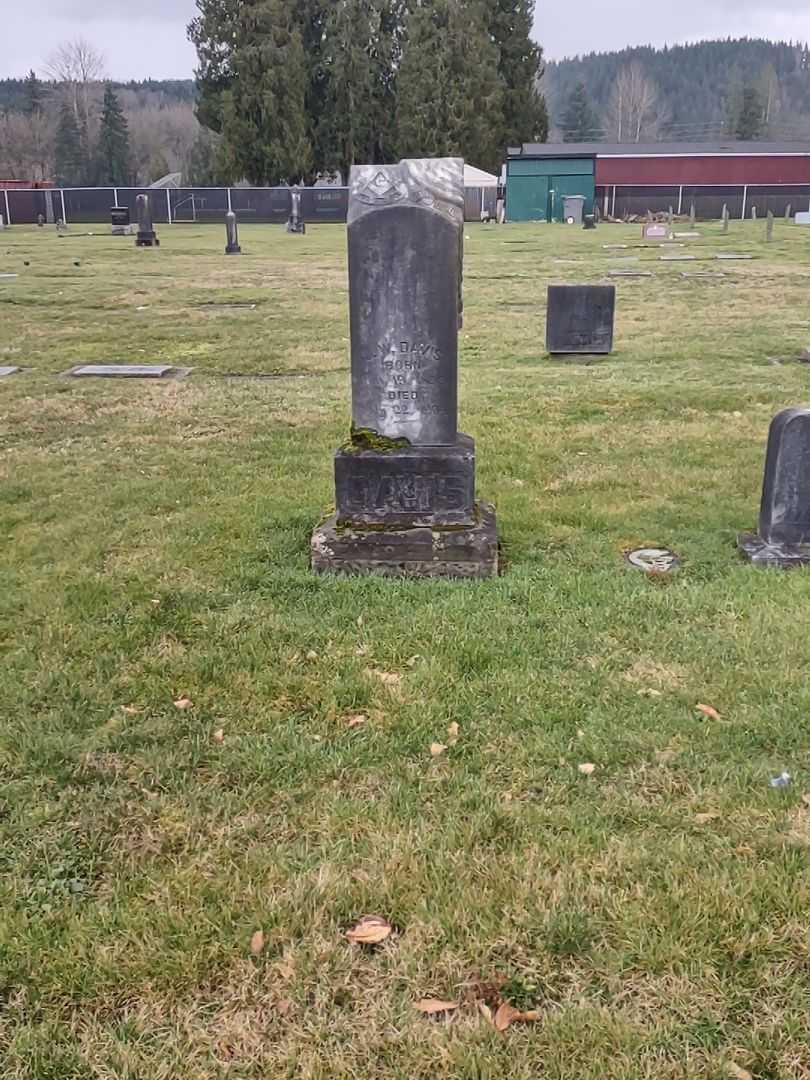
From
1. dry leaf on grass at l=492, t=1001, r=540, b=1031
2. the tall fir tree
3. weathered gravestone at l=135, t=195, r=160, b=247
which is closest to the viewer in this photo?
dry leaf on grass at l=492, t=1001, r=540, b=1031

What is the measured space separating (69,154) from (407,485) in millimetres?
91865

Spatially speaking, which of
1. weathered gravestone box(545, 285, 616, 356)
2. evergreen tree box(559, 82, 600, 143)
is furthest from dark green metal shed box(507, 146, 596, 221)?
evergreen tree box(559, 82, 600, 143)

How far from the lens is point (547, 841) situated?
287cm

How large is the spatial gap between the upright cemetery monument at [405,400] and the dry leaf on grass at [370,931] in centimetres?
243

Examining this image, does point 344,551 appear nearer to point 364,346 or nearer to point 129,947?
point 364,346

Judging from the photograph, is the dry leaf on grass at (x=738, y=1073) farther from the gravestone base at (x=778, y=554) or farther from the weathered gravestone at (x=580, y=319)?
the weathered gravestone at (x=580, y=319)

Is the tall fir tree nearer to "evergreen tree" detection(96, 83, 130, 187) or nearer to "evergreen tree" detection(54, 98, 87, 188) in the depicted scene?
"evergreen tree" detection(96, 83, 130, 187)

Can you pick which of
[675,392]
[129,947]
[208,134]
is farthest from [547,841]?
[208,134]

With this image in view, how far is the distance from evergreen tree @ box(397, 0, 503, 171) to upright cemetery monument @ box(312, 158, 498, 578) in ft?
167

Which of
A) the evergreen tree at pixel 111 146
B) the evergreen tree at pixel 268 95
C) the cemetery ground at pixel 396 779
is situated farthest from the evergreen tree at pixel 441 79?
the cemetery ground at pixel 396 779

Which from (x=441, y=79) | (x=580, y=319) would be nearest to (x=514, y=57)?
(x=441, y=79)

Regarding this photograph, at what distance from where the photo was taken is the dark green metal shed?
4962 centimetres

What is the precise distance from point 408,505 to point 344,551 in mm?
407

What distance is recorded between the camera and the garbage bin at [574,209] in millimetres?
46594
